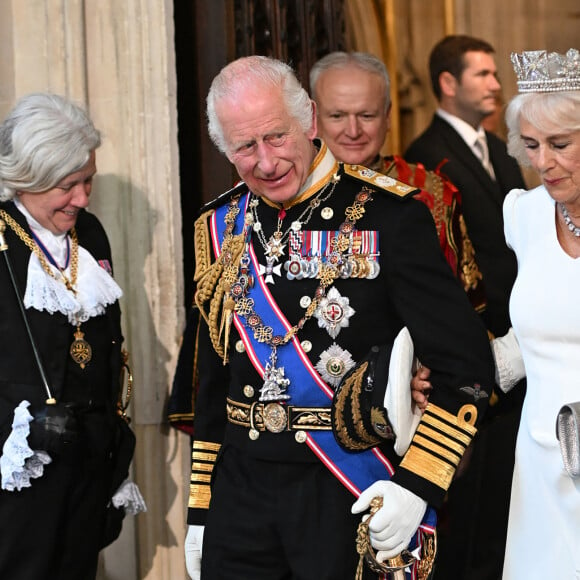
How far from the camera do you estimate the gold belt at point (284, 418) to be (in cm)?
309

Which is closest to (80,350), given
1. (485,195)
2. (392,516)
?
(392,516)

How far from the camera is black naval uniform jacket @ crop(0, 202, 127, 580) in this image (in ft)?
11.6

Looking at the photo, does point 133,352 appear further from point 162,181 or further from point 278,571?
point 278,571

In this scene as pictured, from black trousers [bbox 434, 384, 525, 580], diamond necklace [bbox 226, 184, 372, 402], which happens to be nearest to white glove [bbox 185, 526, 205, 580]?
diamond necklace [bbox 226, 184, 372, 402]

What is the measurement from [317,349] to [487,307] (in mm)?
2221

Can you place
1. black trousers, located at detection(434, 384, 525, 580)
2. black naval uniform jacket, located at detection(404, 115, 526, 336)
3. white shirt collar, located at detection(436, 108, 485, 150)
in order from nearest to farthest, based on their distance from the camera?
1. black trousers, located at detection(434, 384, 525, 580)
2. black naval uniform jacket, located at detection(404, 115, 526, 336)
3. white shirt collar, located at detection(436, 108, 485, 150)

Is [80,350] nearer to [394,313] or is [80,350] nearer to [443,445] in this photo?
[394,313]

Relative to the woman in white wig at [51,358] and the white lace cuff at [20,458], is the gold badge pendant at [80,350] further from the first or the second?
the white lace cuff at [20,458]

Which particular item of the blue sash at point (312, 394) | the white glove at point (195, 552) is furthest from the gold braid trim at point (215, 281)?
the white glove at point (195, 552)

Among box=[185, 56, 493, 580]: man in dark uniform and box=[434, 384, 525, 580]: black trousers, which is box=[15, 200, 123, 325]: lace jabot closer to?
box=[185, 56, 493, 580]: man in dark uniform

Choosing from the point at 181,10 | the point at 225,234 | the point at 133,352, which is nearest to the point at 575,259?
the point at 225,234

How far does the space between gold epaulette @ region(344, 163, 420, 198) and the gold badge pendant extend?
0.92m

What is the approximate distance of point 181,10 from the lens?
4.77 m

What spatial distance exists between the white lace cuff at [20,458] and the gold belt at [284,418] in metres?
0.65
